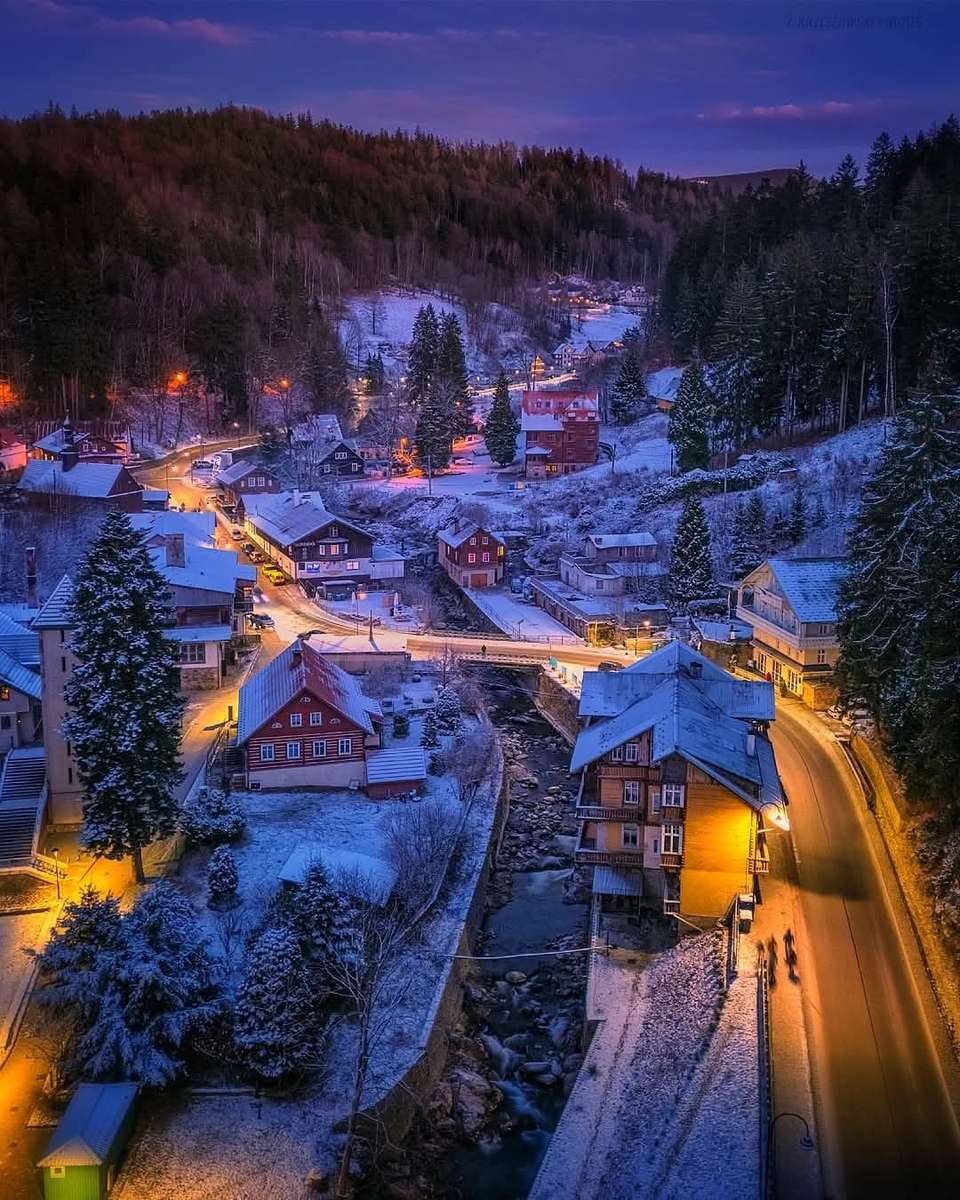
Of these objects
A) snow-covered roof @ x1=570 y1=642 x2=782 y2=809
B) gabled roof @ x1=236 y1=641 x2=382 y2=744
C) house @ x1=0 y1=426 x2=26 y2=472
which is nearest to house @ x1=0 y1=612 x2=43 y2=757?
gabled roof @ x1=236 y1=641 x2=382 y2=744

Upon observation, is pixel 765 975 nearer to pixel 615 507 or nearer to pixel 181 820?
pixel 181 820

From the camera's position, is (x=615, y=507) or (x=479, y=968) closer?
(x=479, y=968)

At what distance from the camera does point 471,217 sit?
148000 millimetres

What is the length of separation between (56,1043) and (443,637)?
3097 cm

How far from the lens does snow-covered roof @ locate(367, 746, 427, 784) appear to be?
3117 centimetres

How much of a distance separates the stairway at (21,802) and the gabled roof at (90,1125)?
30.5 feet

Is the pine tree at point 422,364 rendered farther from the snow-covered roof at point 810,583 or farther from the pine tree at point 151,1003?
the pine tree at point 151,1003

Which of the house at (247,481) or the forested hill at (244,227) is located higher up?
the forested hill at (244,227)

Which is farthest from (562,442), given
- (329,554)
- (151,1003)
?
(151,1003)

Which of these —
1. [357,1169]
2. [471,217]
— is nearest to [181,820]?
[357,1169]

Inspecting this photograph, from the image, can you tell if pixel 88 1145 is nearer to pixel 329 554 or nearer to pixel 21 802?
pixel 21 802

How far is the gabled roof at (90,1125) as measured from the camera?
16.0 meters

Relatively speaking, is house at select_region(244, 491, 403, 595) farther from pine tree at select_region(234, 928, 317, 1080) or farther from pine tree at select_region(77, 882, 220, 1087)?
pine tree at select_region(234, 928, 317, 1080)

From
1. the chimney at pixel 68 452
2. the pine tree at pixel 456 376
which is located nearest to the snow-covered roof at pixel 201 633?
the chimney at pixel 68 452
